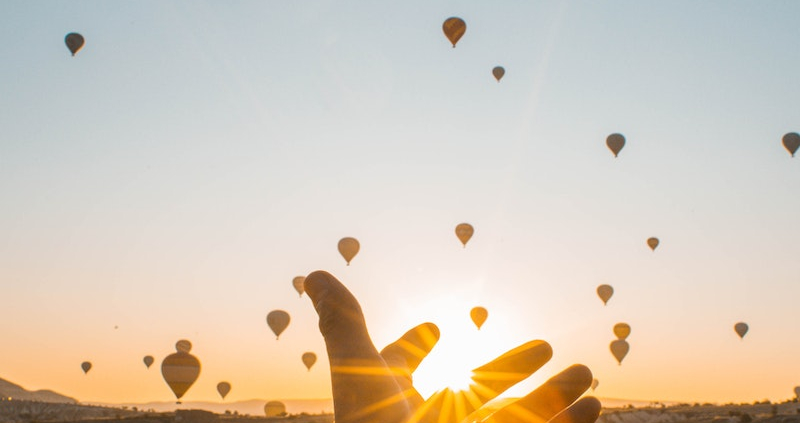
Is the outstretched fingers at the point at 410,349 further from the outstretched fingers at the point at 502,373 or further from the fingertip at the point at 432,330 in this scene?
the outstretched fingers at the point at 502,373

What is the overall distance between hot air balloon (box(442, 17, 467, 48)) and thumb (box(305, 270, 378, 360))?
54494mm

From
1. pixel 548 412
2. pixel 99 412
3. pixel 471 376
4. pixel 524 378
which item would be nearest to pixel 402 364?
pixel 471 376

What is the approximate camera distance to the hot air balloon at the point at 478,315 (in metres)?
71.4

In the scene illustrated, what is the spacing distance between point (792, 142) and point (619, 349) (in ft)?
88.9

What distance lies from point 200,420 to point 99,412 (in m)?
54.3

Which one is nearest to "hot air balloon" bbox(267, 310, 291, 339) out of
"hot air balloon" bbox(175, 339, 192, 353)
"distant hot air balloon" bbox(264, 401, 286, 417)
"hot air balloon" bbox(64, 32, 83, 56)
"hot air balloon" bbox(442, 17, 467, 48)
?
"hot air balloon" bbox(64, 32, 83, 56)

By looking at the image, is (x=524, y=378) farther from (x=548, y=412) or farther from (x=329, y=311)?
(x=329, y=311)

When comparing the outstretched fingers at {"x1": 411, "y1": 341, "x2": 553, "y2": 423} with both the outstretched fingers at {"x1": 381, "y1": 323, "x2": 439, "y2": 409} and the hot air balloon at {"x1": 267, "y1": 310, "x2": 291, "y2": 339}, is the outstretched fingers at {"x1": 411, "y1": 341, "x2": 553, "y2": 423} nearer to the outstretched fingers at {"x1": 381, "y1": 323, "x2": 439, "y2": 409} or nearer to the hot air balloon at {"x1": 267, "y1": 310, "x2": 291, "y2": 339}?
the outstretched fingers at {"x1": 381, "y1": 323, "x2": 439, "y2": 409}

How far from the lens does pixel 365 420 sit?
7.57ft

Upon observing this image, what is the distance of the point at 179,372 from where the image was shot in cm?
5934

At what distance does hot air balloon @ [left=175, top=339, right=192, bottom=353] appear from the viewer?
100562 mm

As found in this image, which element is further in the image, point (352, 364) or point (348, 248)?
point (348, 248)

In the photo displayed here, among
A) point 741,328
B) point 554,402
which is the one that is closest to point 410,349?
point 554,402

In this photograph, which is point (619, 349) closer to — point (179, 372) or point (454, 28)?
point (454, 28)
